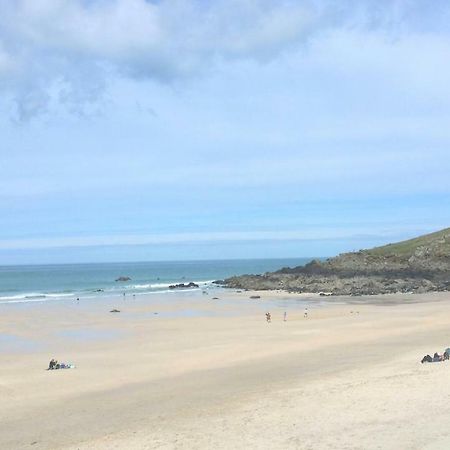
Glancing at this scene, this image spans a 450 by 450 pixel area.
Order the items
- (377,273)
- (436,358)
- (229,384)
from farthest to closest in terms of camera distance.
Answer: (377,273), (436,358), (229,384)

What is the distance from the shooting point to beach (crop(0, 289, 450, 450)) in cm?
1402

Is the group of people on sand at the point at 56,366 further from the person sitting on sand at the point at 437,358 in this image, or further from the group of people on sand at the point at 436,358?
the person sitting on sand at the point at 437,358

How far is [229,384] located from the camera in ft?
69.8

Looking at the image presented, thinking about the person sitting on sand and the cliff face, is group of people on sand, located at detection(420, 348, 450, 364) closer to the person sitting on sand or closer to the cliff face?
the person sitting on sand

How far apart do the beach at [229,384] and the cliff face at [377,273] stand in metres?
26.7

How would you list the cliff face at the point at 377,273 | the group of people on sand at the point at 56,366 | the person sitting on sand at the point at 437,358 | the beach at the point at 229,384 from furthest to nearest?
the cliff face at the point at 377,273
the group of people on sand at the point at 56,366
the person sitting on sand at the point at 437,358
the beach at the point at 229,384

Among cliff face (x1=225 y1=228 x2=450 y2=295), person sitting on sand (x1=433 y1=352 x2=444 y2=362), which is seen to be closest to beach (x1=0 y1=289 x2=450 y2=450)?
person sitting on sand (x1=433 y1=352 x2=444 y2=362)

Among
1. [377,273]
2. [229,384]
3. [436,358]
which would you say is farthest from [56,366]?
[377,273]

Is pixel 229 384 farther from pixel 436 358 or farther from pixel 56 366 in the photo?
pixel 56 366

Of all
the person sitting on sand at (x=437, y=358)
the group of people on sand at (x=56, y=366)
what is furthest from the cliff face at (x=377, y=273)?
the group of people on sand at (x=56, y=366)

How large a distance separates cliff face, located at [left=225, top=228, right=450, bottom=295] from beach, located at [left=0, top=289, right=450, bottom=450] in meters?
26.7

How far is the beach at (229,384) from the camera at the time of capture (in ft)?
46.0

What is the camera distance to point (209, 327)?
41.4 meters

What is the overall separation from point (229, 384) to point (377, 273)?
63.0 m
